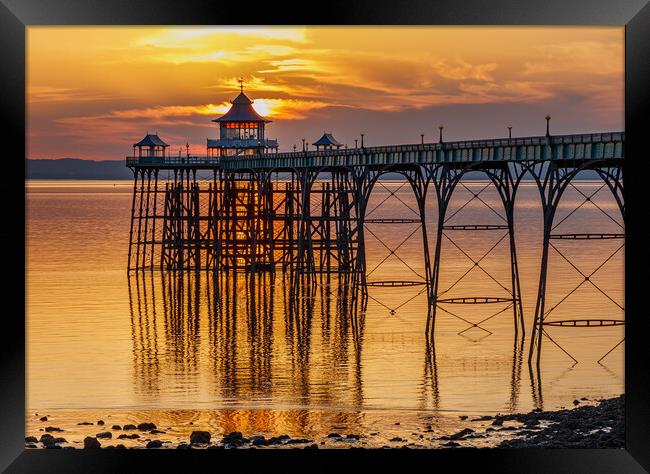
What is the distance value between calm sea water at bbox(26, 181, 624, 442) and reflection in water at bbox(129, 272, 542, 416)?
84mm


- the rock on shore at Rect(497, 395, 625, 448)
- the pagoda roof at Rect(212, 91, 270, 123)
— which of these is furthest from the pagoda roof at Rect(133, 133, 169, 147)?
the rock on shore at Rect(497, 395, 625, 448)

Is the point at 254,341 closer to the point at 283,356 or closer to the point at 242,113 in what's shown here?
the point at 283,356

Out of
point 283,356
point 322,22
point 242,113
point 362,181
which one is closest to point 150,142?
point 242,113

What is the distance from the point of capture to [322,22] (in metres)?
18.2

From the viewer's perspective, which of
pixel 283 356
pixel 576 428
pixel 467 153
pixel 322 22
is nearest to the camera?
pixel 322 22

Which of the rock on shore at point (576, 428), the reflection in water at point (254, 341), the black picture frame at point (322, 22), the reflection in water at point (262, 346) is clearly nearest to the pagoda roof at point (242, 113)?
the reflection in water at point (254, 341)

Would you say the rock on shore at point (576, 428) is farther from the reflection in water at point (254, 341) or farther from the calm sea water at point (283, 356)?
the reflection in water at point (254, 341)

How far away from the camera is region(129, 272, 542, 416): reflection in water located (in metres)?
30.2

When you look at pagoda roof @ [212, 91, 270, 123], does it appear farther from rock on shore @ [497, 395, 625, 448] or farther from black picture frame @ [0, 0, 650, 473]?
black picture frame @ [0, 0, 650, 473]

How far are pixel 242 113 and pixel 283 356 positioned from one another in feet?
142

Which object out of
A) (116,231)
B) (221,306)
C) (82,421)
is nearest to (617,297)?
(221,306)

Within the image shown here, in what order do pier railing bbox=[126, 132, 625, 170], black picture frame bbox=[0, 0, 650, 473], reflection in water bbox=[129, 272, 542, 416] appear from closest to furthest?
black picture frame bbox=[0, 0, 650, 473] → reflection in water bbox=[129, 272, 542, 416] → pier railing bbox=[126, 132, 625, 170]

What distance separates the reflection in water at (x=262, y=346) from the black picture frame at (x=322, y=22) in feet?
26.7

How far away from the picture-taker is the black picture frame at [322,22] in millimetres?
18000
